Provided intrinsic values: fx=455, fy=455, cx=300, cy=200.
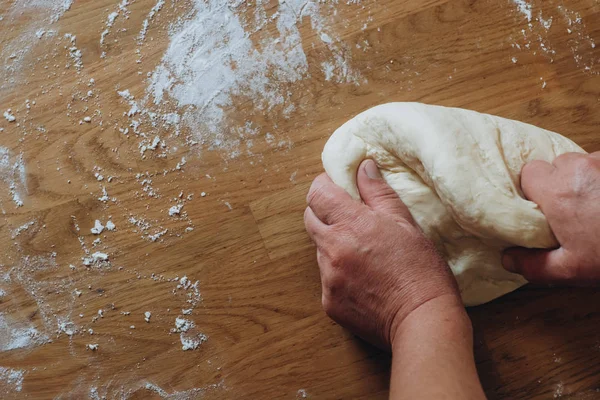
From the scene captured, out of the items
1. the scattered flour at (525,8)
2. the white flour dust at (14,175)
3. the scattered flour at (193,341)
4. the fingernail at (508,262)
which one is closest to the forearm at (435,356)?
the fingernail at (508,262)

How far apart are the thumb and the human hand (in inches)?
5.5

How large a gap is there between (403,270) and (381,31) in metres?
0.69

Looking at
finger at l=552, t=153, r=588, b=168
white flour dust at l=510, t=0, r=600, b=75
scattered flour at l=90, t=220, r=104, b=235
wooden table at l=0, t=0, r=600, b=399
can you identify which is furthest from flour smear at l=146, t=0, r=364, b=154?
finger at l=552, t=153, r=588, b=168

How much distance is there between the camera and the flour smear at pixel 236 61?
4.25ft

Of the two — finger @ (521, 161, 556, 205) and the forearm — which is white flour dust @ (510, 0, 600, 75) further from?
the forearm

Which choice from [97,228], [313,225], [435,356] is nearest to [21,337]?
[97,228]

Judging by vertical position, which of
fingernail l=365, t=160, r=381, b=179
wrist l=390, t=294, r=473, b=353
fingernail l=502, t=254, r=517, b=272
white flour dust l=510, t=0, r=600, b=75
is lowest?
wrist l=390, t=294, r=473, b=353

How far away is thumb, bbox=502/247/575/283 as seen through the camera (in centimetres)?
94

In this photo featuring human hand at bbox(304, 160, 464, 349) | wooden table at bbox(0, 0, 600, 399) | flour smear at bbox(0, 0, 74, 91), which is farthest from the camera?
flour smear at bbox(0, 0, 74, 91)

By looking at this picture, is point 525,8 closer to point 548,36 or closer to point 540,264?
point 548,36

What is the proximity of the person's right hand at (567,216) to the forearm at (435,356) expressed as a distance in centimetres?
20

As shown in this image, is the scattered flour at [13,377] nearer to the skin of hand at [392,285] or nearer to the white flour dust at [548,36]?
the skin of hand at [392,285]

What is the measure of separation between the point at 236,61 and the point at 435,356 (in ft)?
3.07

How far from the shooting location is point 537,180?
3.21 ft
